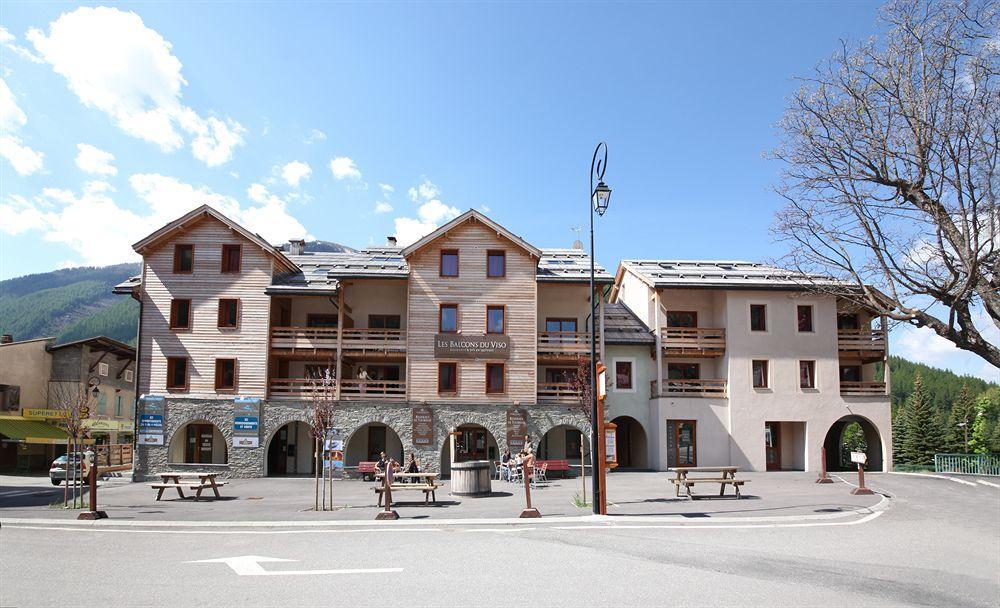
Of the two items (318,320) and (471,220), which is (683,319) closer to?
(471,220)

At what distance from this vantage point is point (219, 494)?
24.1 metres

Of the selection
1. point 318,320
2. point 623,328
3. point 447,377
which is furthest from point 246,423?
point 623,328

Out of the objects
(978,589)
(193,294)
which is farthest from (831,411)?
(193,294)

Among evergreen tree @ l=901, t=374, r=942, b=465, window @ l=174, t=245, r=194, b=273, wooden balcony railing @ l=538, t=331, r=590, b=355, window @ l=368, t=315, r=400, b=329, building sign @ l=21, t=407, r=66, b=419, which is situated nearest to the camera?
window @ l=174, t=245, r=194, b=273

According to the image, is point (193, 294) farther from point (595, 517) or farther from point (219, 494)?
point (595, 517)

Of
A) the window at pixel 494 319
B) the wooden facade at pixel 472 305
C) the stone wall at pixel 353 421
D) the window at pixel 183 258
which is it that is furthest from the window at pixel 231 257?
the window at pixel 494 319

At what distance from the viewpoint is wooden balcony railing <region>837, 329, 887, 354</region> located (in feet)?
114

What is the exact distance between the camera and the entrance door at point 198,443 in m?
Result: 34.5

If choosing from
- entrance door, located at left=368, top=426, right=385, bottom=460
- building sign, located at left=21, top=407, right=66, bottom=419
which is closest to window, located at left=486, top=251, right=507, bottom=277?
entrance door, located at left=368, top=426, right=385, bottom=460

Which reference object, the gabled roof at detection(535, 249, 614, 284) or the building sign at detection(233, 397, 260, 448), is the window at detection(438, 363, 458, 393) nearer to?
the gabled roof at detection(535, 249, 614, 284)

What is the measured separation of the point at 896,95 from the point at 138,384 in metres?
31.6

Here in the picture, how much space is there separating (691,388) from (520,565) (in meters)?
25.6

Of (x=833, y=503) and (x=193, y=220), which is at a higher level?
(x=193, y=220)

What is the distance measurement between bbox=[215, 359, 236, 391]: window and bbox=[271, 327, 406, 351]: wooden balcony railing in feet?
6.79
